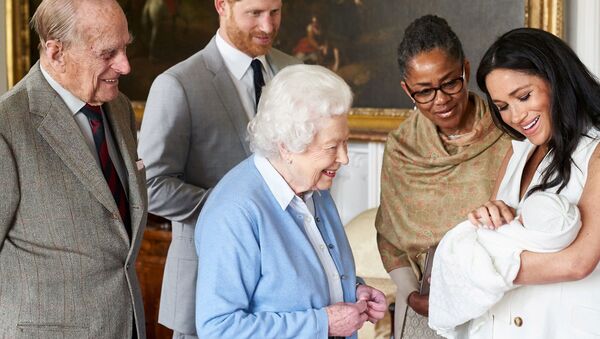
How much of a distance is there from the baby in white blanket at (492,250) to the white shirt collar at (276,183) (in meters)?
0.48

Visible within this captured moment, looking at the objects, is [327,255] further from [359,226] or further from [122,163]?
[359,226]

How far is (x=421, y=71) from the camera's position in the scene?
10.4 feet

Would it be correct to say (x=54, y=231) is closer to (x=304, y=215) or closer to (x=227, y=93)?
(x=304, y=215)

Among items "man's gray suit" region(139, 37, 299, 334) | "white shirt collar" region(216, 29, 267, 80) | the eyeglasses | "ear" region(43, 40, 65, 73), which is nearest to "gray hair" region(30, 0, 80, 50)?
"ear" region(43, 40, 65, 73)

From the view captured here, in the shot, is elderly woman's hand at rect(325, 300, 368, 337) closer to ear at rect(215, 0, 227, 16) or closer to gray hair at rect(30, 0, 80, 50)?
gray hair at rect(30, 0, 80, 50)

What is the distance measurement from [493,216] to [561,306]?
0.32 meters

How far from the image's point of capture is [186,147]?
11.8ft

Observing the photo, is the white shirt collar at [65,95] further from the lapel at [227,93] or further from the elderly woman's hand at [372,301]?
the elderly woman's hand at [372,301]

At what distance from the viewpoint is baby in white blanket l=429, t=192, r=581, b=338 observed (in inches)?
90.8

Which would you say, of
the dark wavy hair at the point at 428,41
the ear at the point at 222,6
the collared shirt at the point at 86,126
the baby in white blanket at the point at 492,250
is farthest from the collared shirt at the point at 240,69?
the baby in white blanket at the point at 492,250

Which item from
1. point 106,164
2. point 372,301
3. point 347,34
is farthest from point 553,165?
point 347,34

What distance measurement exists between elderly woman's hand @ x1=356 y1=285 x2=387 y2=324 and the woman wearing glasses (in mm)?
371

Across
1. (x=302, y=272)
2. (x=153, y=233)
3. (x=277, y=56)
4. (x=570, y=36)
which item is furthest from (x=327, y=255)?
(x=153, y=233)

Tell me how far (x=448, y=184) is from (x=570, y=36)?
5.73 feet
